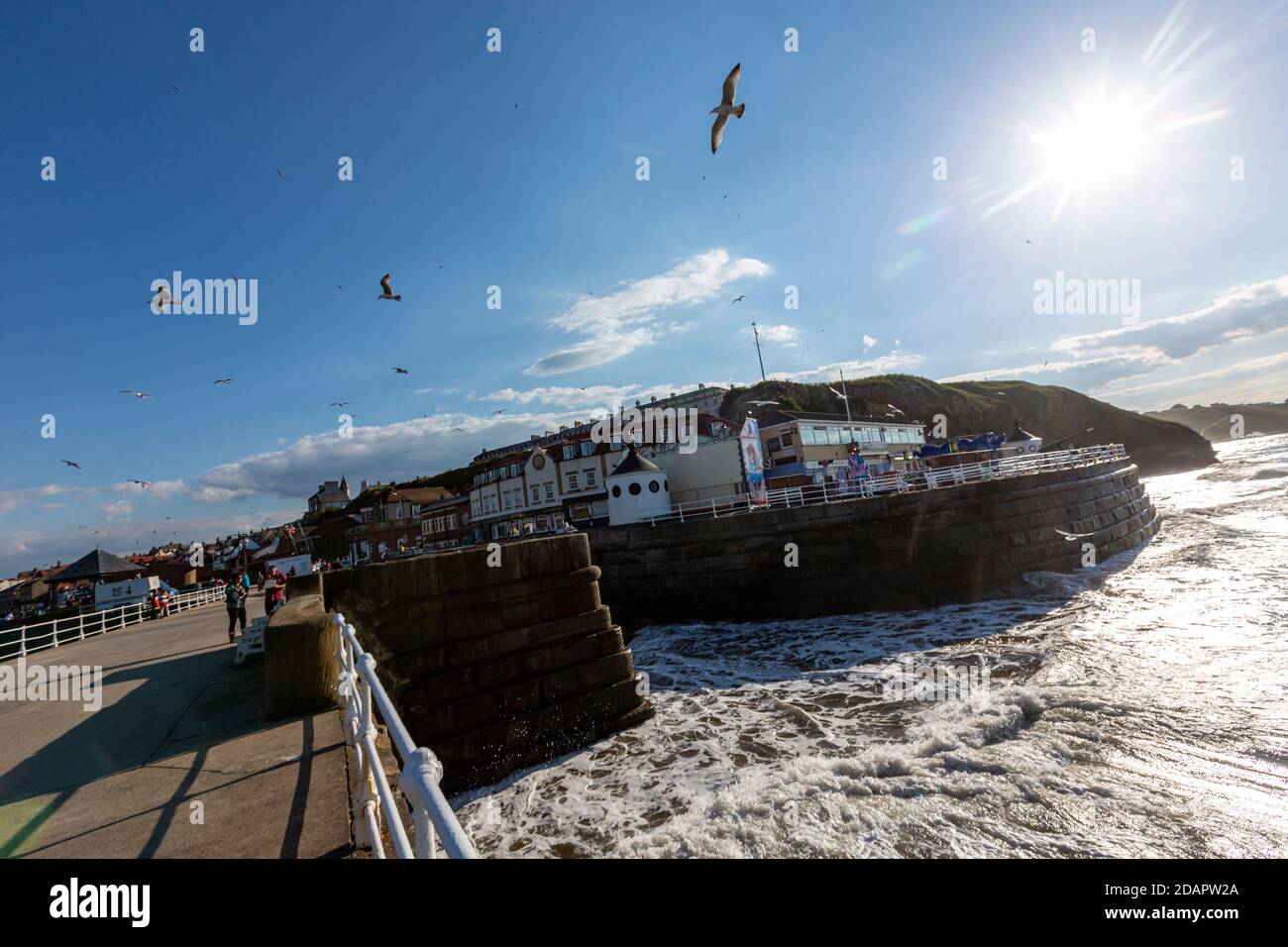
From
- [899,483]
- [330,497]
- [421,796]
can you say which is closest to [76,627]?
[421,796]

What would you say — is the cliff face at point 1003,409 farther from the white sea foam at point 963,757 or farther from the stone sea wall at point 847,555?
the white sea foam at point 963,757

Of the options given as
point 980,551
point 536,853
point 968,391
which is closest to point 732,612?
point 980,551

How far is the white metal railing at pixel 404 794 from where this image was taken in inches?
71.2

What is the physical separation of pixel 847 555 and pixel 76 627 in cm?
2613

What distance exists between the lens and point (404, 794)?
2385 mm

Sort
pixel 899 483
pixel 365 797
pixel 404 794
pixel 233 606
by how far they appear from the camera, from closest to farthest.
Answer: pixel 404 794
pixel 365 797
pixel 233 606
pixel 899 483

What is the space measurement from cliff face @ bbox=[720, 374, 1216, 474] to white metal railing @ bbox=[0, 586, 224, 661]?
185 feet

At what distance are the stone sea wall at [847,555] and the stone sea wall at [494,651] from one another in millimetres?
10514

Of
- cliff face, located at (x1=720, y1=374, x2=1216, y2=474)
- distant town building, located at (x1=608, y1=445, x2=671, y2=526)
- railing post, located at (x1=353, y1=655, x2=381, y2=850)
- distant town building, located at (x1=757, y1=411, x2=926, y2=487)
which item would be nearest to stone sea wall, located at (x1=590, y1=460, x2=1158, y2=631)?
distant town building, located at (x1=608, y1=445, x2=671, y2=526)

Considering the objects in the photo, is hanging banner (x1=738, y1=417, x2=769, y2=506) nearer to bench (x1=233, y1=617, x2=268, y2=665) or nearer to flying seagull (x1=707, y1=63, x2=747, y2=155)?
flying seagull (x1=707, y1=63, x2=747, y2=155)

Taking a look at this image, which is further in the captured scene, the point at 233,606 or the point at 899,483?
the point at 899,483

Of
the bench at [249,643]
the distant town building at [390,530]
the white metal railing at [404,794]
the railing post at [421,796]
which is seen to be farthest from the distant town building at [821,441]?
the distant town building at [390,530]

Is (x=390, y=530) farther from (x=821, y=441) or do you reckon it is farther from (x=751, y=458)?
(x=751, y=458)
